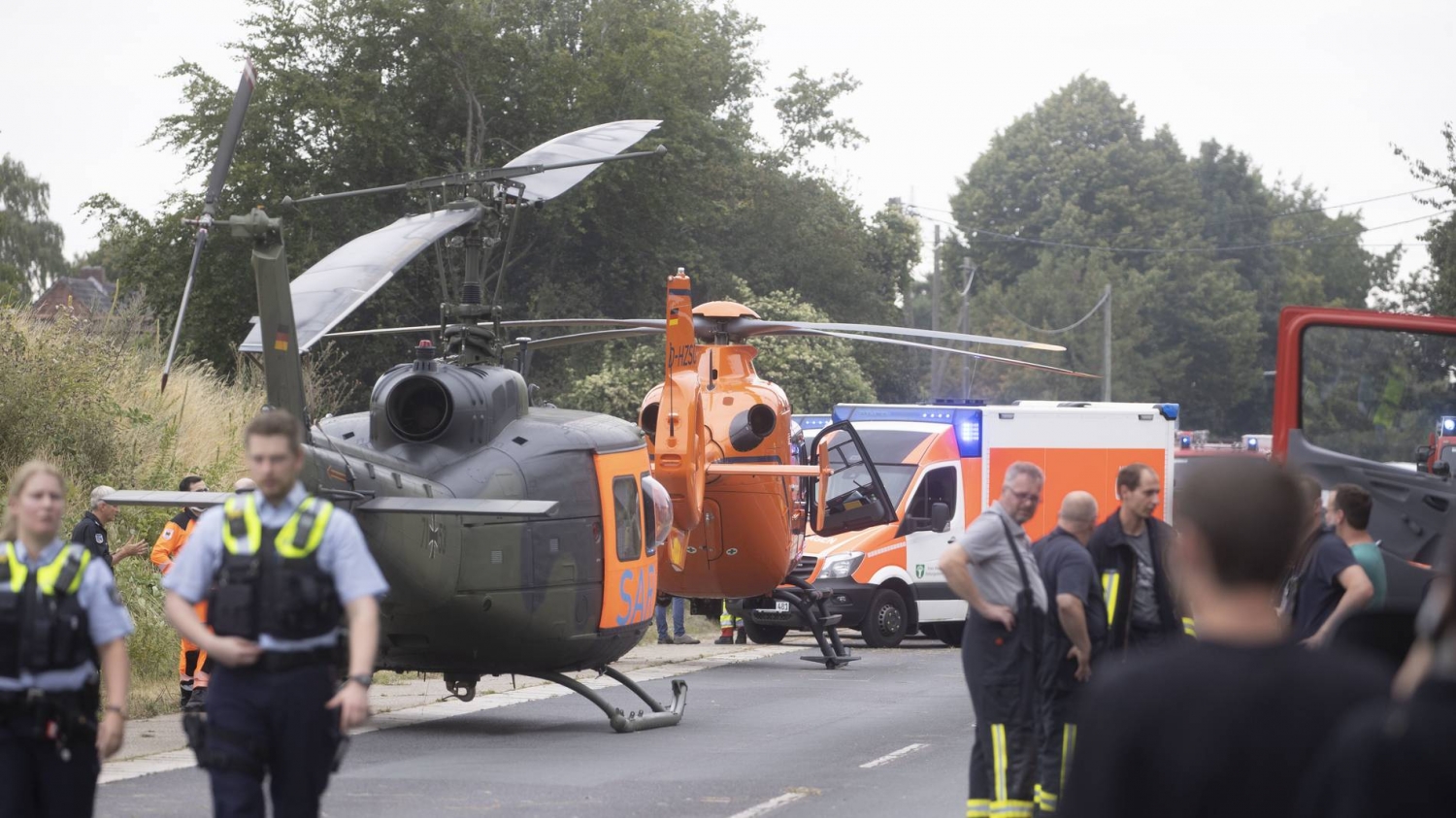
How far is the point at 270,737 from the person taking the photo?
556cm

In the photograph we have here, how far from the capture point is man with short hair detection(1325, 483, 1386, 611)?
27.0 feet

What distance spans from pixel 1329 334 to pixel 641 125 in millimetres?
5680

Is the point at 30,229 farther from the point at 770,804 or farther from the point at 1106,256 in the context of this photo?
the point at 770,804

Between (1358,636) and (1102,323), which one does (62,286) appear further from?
(1358,636)

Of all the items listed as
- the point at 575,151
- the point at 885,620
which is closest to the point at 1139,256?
the point at 885,620

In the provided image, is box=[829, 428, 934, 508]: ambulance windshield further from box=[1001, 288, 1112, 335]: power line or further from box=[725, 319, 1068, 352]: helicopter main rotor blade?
box=[1001, 288, 1112, 335]: power line

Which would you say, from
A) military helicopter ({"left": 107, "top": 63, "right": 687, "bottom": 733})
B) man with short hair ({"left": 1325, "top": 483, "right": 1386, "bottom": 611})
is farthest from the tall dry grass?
man with short hair ({"left": 1325, "top": 483, "right": 1386, "bottom": 611})

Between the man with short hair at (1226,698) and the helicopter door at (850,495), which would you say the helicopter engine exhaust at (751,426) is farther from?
the man with short hair at (1226,698)

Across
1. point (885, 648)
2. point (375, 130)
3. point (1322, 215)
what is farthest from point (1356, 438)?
point (1322, 215)

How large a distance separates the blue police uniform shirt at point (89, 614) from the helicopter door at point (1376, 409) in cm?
568

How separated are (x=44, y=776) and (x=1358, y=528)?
238 inches

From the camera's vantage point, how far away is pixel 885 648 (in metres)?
20.6

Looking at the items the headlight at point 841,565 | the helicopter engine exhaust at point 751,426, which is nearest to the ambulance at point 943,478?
the headlight at point 841,565

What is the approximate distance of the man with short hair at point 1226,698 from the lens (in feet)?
8.46
